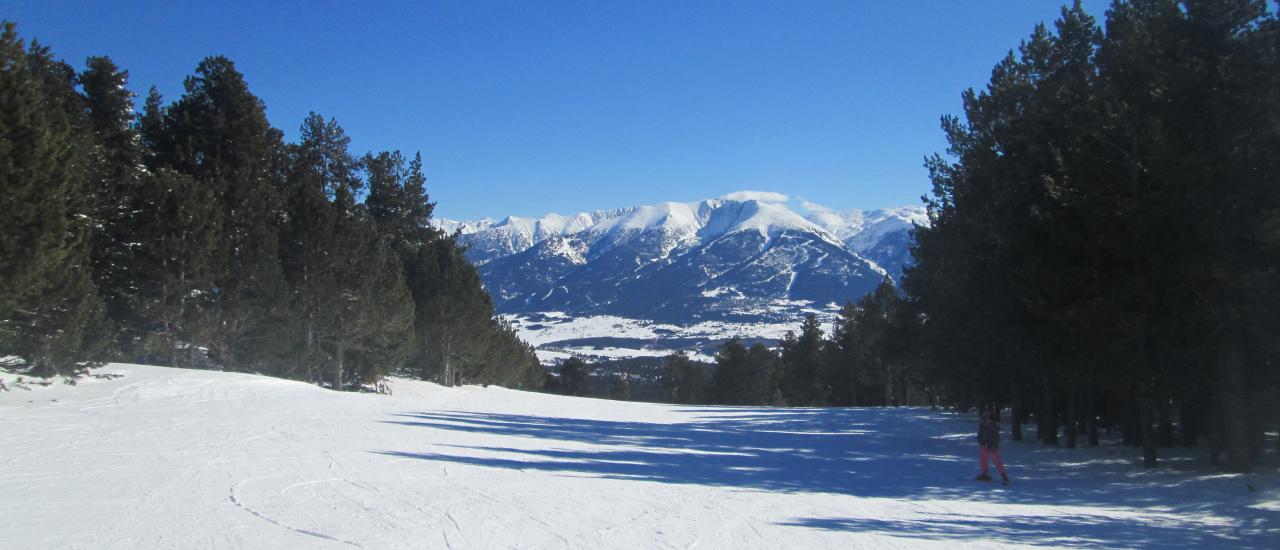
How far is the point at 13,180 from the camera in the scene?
15781mm

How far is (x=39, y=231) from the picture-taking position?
16.3m

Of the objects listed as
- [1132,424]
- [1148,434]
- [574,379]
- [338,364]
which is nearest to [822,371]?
[574,379]

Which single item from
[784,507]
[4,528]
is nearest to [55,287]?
[4,528]

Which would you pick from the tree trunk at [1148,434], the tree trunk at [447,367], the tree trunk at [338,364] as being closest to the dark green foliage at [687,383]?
the tree trunk at [447,367]

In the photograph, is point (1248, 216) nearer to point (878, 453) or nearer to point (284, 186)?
point (878, 453)

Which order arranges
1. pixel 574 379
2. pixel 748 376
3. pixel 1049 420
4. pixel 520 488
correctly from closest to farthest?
pixel 520 488, pixel 1049 420, pixel 748 376, pixel 574 379

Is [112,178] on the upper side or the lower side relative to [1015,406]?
upper

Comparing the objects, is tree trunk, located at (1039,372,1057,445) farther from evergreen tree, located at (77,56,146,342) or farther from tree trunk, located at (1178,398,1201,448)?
evergreen tree, located at (77,56,146,342)

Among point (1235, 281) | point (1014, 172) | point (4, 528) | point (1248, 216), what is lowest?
point (4, 528)

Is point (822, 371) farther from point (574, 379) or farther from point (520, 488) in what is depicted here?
point (520, 488)

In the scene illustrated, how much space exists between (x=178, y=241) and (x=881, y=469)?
22.3 m

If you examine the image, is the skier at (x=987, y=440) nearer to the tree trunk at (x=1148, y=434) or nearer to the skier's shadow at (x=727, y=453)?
the skier's shadow at (x=727, y=453)

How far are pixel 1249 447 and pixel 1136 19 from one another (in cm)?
866

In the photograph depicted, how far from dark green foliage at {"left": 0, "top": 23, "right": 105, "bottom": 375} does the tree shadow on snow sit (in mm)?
8618
